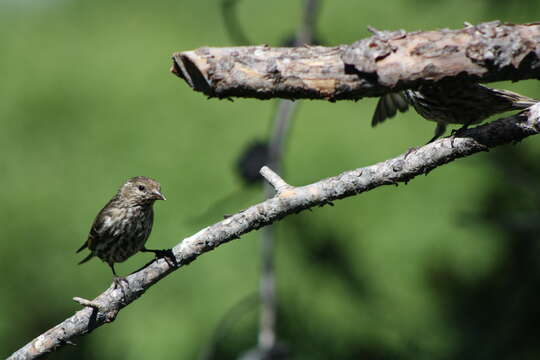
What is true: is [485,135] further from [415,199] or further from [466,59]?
[415,199]

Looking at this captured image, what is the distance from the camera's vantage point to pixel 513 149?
614 cm

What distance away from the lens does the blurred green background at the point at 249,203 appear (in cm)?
535

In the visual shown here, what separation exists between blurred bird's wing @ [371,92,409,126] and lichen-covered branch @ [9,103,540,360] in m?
0.93

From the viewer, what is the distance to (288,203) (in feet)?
8.11

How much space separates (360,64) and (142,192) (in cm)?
205

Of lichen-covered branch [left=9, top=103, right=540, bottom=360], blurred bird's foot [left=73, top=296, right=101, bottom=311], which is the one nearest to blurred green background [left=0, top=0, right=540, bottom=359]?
lichen-covered branch [left=9, top=103, right=540, bottom=360]

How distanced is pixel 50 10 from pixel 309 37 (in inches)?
281

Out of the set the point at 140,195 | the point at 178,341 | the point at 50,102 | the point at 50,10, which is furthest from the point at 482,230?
the point at 50,10

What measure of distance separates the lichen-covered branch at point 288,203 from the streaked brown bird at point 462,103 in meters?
0.41

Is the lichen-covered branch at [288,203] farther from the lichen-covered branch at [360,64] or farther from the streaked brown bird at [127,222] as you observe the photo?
the streaked brown bird at [127,222]

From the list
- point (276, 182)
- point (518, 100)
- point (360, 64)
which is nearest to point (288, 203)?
point (276, 182)

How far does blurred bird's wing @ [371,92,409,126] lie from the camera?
341 centimetres

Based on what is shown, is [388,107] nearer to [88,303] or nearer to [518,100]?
[518,100]

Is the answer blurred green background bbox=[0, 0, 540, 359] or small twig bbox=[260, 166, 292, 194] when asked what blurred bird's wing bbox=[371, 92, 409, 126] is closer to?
small twig bbox=[260, 166, 292, 194]
